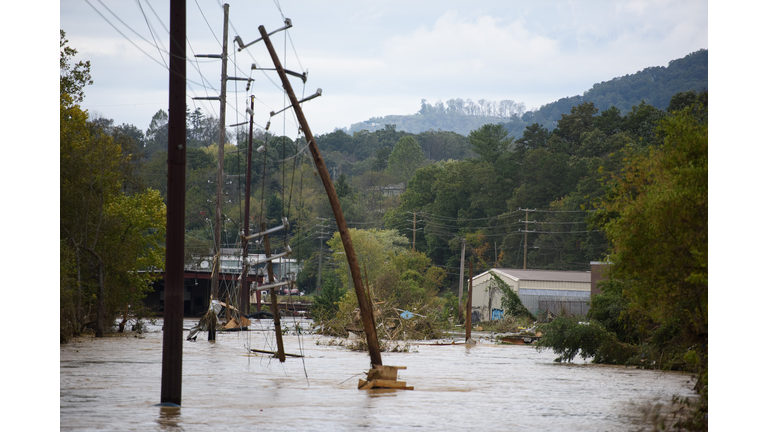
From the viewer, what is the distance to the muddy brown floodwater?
428 inches

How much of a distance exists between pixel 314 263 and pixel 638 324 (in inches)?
3288

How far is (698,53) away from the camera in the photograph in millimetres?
11094

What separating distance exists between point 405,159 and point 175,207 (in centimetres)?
12515

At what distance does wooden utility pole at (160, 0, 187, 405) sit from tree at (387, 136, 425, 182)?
4823 inches

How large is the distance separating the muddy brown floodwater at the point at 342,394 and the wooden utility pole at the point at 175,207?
0.89 metres

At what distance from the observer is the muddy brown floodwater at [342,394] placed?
1088cm

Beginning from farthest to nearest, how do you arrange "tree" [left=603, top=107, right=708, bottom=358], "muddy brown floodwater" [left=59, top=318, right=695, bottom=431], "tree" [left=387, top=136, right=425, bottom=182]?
"tree" [left=387, top=136, right=425, bottom=182] < "muddy brown floodwater" [left=59, top=318, right=695, bottom=431] < "tree" [left=603, top=107, right=708, bottom=358]

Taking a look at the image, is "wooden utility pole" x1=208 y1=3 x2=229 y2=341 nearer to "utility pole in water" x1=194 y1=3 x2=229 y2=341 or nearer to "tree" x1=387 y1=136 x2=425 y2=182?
"utility pole in water" x1=194 y1=3 x2=229 y2=341

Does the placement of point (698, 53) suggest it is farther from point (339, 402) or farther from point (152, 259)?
point (152, 259)

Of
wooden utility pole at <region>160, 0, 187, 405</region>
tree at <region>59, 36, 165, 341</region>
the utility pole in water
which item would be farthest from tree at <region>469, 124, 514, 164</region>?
wooden utility pole at <region>160, 0, 187, 405</region>

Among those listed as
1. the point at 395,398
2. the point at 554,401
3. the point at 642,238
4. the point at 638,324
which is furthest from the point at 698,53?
the point at 638,324

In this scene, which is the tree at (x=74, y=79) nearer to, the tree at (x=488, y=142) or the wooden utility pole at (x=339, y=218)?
the wooden utility pole at (x=339, y=218)

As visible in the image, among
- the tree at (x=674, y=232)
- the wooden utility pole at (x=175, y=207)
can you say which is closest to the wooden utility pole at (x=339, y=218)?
the wooden utility pole at (x=175, y=207)

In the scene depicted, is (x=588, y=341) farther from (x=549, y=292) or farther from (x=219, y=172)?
(x=549, y=292)
